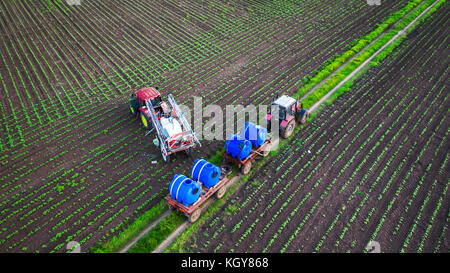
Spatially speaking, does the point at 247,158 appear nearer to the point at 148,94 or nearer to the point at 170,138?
the point at 170,138

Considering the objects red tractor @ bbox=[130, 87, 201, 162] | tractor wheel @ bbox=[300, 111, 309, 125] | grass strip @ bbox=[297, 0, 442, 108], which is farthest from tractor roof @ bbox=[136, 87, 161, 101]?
grass strip @ bbox=[297, 0, 442, 108]

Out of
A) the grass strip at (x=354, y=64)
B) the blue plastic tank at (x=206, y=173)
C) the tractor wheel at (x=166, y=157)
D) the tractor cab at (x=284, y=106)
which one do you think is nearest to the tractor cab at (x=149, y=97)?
the tractor wheel at (x=166, y=157)

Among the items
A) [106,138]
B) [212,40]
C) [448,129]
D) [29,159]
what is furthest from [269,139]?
[212,40]

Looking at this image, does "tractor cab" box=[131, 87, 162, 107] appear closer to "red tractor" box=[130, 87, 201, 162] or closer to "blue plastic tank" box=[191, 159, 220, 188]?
"red tractor" box=[130, 87, 201, 162]

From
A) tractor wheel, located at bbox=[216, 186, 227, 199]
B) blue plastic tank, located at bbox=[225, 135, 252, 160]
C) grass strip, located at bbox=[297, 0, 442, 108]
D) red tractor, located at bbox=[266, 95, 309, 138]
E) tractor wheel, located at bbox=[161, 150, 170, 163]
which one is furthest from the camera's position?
grass strip, located at bbox=[297, 0, 442, 108]

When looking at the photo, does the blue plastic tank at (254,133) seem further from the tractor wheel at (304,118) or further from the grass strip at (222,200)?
the tractor wheel at (304,118)
